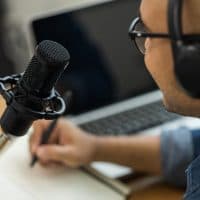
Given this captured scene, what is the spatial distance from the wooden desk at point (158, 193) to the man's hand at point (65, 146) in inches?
5.3

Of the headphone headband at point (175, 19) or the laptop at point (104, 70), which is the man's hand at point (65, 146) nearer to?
the laptop at point (104, 70)

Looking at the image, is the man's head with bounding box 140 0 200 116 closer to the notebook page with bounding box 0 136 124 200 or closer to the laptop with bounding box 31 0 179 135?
the notebook page with bounding box 0 136 124 200

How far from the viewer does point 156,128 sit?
4.56 feet

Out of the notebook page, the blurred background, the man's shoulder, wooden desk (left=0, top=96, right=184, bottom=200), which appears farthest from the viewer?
the blurred background

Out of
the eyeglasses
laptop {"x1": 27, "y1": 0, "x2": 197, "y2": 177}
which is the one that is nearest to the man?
laptop {"x1": 27, "y1": 0, "x2": 197, "y2": 177}

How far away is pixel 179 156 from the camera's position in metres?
1.19

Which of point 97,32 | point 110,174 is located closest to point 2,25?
point 97,32

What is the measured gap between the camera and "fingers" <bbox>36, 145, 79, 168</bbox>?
3.75 ft

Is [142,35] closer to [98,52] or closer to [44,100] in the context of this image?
[44,100]

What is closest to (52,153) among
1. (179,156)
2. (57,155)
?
(57,155)

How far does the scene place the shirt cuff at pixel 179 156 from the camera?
1.19 m

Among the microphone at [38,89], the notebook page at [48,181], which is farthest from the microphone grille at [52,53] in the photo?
the notebook page at [48,181]

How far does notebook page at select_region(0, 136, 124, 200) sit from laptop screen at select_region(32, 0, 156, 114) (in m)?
0.25

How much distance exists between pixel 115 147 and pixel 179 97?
55 cm
